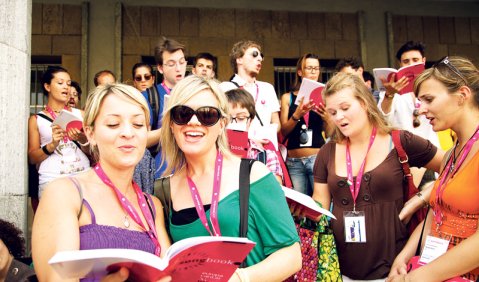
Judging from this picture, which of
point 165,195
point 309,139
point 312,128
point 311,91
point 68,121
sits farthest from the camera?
point 312,128

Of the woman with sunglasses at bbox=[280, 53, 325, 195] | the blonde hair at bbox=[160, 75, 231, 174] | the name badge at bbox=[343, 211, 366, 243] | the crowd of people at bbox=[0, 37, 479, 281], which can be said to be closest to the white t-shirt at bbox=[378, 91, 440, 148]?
the woman with sunglasses at bbox=[280, 53, 325, 195]

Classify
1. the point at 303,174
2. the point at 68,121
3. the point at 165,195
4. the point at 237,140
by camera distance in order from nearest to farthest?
the point at 165,195
the point at 237,140
the point at 68,121
the point at 303,174

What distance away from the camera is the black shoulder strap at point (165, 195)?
97.1 inches

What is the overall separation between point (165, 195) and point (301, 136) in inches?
116

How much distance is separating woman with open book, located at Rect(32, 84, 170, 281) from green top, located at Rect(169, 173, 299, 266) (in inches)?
8.0

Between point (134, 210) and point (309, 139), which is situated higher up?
point (309, 139)

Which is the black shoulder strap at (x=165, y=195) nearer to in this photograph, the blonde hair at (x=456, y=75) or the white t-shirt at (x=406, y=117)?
the blonde hair at (x=456, y=75)

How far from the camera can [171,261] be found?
5.77 ft

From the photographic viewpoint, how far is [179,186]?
2.50 m

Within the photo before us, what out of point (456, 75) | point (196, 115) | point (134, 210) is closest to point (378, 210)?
point (456, 75)

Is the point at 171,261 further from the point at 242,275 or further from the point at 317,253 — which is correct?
the point at 317,253

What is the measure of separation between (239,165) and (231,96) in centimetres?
188

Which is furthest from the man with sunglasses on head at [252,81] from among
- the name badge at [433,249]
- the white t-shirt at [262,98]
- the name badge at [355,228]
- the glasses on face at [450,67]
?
the name badge at [433,249]

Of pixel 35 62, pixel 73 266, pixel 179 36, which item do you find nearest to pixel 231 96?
pixel 73 266
